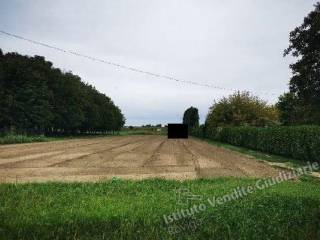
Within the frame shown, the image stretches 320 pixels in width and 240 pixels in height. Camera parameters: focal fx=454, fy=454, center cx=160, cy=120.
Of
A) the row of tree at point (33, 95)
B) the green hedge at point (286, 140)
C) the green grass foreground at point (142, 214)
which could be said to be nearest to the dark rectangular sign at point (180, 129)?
the green hedge at point (286, 140)

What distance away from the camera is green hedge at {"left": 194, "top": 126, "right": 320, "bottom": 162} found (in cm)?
2695

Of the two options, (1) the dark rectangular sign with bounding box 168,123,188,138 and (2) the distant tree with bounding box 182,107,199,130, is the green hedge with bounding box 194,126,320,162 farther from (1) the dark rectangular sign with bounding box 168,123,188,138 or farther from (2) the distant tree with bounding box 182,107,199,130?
(2) the distant tree with bounding box 182,107,199,130

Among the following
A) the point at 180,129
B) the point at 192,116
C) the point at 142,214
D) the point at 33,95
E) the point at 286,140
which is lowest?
the point at 142,214

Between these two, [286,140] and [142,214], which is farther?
[286,140]

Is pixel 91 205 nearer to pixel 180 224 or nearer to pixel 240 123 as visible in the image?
pixel 180 224

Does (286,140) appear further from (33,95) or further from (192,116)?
(192,116)

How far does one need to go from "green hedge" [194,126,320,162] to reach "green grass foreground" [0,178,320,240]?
1511 cm

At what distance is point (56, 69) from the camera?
288 feet

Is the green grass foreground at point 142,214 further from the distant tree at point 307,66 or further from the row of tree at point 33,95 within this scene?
the row of tree at point 33,95

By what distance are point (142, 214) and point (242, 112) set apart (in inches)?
3001

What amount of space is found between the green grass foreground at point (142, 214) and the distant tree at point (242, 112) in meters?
71.2

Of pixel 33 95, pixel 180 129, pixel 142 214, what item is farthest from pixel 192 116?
pixel 142 214

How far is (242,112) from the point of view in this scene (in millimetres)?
83750

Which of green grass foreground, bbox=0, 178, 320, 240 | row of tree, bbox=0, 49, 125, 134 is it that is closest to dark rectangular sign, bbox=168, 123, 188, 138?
row of tree, bbox=0, 49, 125, 134
